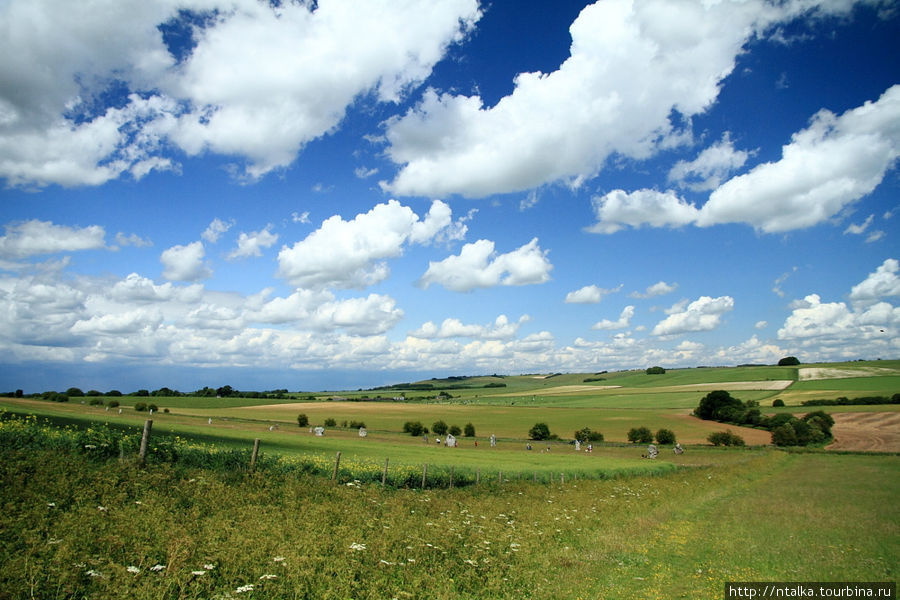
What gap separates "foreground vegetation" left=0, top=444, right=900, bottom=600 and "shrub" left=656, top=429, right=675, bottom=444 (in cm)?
6089

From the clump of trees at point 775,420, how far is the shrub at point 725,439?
7.34 metres

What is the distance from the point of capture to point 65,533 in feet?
30.2

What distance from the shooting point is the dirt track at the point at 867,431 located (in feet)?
227

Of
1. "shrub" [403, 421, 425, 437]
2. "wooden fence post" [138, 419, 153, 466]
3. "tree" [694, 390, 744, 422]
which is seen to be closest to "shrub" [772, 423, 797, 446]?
"tree" [694, 390, 744, 422]

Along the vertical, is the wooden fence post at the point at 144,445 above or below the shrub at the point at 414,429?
above

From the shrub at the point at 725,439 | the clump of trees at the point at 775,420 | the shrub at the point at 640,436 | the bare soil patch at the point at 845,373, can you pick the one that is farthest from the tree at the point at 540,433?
the bare soil patch at the point at 845,373

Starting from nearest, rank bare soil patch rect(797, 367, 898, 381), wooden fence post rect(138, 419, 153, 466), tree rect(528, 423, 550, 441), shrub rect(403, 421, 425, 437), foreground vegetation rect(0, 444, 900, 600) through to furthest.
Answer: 1. foreground vegetation rect(0, 444, 900, 600)
2. wooden fence post rect(138, 419, 153, 466)
3. tree rect(528, 423, 550, 441)
4. shrub rect(403, 421, 425, 437)
5. bare soil patch rect(797, 367, 898, 381)

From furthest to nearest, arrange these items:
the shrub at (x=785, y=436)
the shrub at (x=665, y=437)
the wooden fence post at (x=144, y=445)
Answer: the shrub at (x=665, y=437) < the shrub at (x=785, y=436) < the wooden fence post at (x=144, y=445)

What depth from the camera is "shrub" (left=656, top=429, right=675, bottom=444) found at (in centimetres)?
8106

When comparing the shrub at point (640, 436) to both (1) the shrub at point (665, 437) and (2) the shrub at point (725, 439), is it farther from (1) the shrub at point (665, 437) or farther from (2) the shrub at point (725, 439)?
(2) the shrub at point (725, 439)

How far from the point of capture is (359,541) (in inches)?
464

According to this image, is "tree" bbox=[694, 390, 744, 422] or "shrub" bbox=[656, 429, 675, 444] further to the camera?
"tree" bbox=[694, 390, 744, 422]

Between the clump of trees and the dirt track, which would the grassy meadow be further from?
the clump of trees

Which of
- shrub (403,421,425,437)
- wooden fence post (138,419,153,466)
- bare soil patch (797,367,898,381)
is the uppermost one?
wooden fence post (138,419,153,466)
